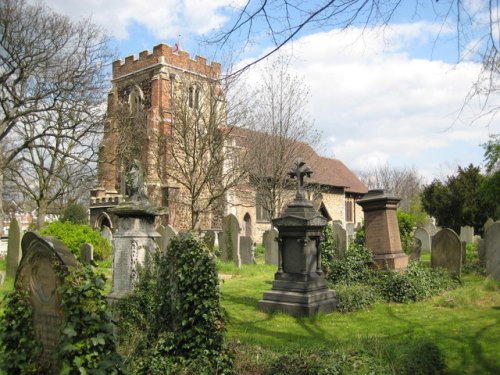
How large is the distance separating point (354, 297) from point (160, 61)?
27.8 meters

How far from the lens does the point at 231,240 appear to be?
60.7ft

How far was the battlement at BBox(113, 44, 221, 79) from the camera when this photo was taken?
30370 mm

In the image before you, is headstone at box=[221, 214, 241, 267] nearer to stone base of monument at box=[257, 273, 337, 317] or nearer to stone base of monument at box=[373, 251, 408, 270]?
stone base of monument at box=[373, 251, 408, 270]

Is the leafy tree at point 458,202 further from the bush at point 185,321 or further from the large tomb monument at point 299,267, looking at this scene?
the bush at point 185,321

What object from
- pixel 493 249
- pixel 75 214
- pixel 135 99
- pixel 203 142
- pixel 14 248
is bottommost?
pixel 493 249

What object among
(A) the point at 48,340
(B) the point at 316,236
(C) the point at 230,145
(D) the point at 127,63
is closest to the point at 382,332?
(B) the point at 316,236

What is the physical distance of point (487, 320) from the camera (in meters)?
8.29

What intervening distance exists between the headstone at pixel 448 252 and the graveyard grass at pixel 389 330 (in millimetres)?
1417

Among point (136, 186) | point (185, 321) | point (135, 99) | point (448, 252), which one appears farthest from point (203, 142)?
point (185, 321)

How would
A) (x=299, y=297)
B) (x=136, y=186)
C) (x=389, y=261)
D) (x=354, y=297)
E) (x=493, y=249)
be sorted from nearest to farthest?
1. (x=299, y=297)
2. (x=354, y=297)
3. (x=136, y=186)
4. (x=493, y=249)
5. (x=389, y=261)

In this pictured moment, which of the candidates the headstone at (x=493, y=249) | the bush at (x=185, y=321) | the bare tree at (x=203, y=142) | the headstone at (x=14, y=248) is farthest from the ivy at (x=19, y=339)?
the bare tree at (x=203, y=142)

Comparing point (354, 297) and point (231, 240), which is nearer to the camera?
point (354, 297)

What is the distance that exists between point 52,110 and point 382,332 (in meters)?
19.2

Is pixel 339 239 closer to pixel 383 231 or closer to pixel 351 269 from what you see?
pixel 383 231
